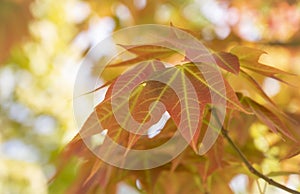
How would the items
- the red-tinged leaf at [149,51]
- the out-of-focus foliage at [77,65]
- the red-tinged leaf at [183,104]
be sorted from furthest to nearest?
the out-of-focus foliage at [77,65] → the red-tinged leaf at [149,51] → the red-tinged leaf at [183,104]

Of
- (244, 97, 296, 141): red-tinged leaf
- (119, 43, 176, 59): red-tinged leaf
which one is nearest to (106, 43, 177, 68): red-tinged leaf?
(119, 43, 176, 59): red-tinged leaf

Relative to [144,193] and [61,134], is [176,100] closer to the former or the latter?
[144,193]

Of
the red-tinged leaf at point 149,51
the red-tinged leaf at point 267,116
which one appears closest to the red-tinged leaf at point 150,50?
the red-tinged leaf at point 149,51

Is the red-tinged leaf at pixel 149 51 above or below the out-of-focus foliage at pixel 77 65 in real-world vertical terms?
below

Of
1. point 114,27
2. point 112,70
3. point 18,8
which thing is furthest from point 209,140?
point 114,27

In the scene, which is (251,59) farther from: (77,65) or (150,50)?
(77,65)

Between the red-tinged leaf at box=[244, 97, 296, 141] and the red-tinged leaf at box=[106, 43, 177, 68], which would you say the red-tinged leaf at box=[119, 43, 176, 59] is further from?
the red-tinged leaf at box=[244, 97, 296, 141]

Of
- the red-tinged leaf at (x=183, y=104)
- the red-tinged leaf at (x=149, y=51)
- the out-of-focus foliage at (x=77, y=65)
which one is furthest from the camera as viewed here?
the out-of-focus foliage at (x=77, y=65)

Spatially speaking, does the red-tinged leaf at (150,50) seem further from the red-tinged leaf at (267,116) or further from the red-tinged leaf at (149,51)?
the red-tinged leaf at (267,116)
